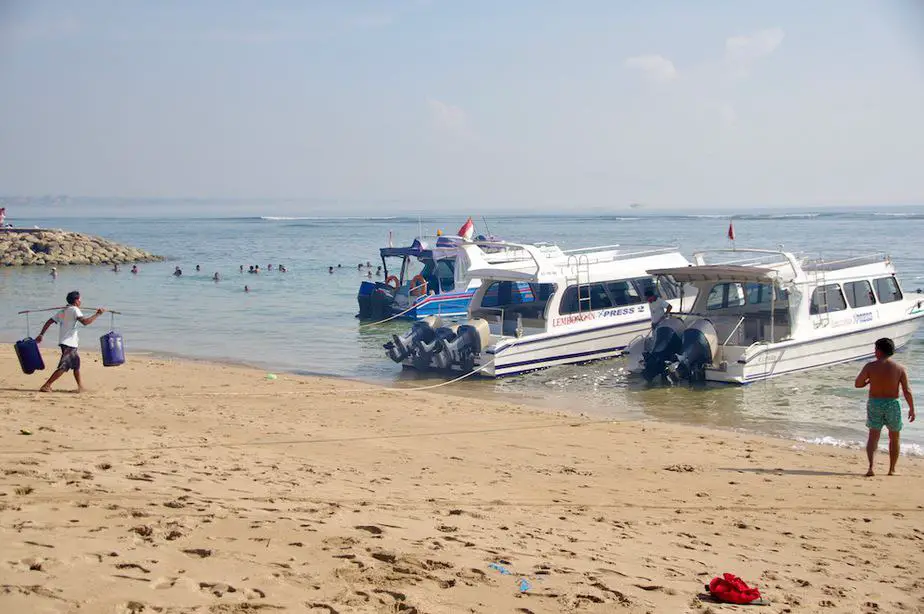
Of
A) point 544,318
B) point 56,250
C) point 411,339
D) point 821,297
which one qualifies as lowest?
point 411,339

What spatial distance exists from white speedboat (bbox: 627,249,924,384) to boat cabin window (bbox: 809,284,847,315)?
0.07ft

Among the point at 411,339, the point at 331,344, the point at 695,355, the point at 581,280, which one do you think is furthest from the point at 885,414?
the point at 331,344

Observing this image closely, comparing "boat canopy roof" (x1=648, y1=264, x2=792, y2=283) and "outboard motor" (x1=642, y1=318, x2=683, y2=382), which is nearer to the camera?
"boat canopy roof" (x1=648, y1=264, x2=792, y2=283)

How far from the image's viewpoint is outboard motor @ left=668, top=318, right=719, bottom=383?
17016 millimetres

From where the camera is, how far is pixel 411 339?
61.3 ft

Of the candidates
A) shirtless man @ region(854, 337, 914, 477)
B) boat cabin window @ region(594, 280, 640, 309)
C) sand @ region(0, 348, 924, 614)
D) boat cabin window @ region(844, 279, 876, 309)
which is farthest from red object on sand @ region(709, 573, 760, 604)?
boat cabin window @ region(844, 279, 876, 309)

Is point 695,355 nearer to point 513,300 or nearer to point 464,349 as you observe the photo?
point 464,349

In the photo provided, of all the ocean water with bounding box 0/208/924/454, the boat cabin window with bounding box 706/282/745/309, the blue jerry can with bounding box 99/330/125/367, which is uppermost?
the boat cabin window with bounding box 706/282/745/309

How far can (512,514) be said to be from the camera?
784 centimetres

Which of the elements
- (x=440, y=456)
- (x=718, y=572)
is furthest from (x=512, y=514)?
(x=440, y=456)

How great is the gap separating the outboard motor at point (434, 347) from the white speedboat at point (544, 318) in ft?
0.07

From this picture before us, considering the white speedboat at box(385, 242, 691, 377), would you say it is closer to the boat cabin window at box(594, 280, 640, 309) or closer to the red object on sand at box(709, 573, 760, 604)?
the boat cabin window at box(594, 280, 640, 309)

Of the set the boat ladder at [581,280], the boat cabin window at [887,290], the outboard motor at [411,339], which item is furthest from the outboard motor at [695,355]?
the boat cabin window at [887,290]

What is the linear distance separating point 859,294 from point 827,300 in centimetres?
141
